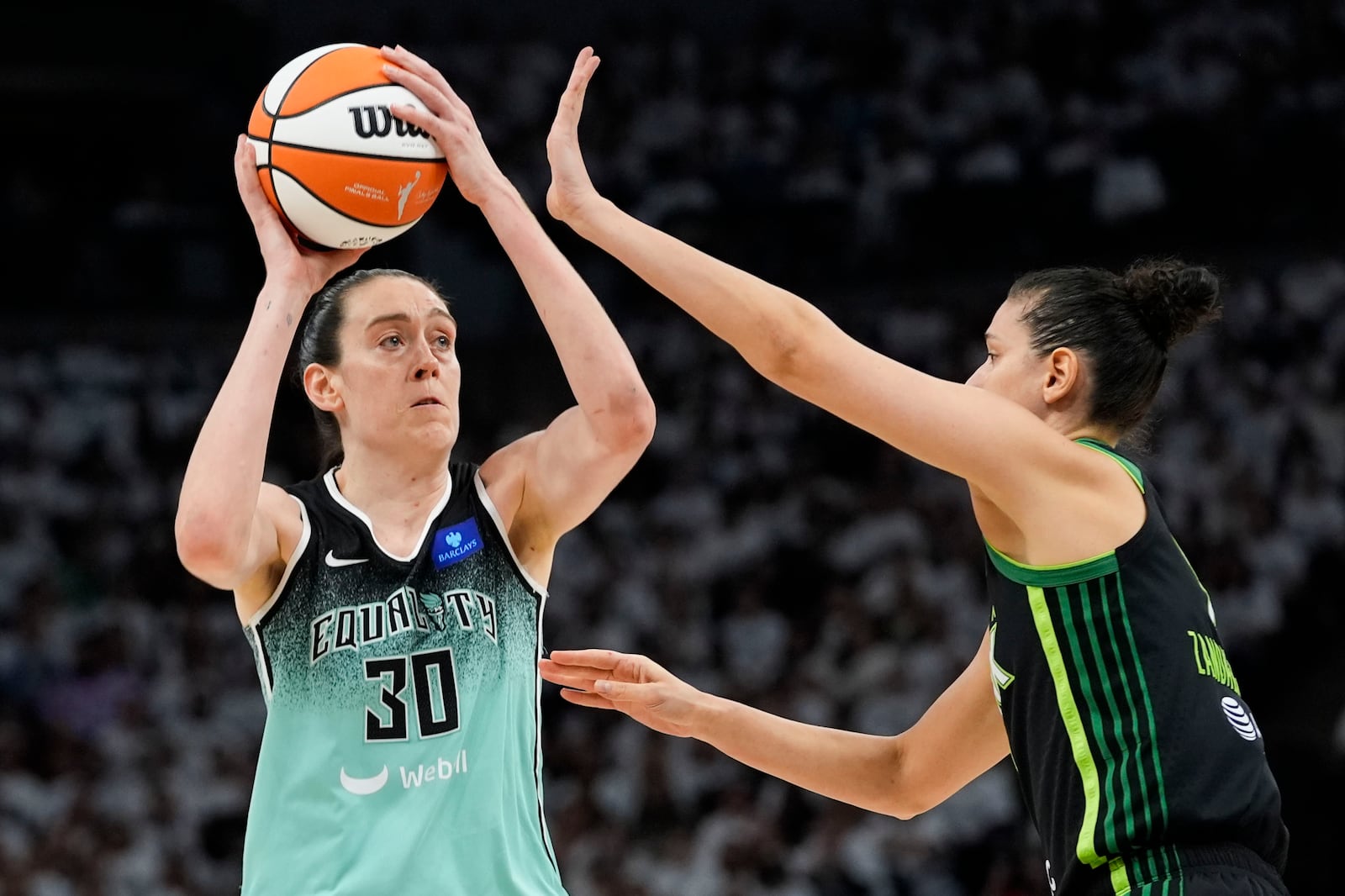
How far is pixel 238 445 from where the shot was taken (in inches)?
131

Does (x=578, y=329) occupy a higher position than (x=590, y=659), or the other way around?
(x=578, y=329)

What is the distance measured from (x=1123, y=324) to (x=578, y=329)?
3.83 feet

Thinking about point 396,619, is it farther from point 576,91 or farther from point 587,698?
point 576,91

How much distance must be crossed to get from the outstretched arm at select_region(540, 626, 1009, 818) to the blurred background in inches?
213

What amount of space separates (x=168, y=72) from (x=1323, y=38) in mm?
10095

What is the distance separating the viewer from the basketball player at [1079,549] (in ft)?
9.82

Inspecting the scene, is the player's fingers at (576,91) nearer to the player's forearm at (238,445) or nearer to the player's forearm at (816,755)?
the player's forearm at (238,445)

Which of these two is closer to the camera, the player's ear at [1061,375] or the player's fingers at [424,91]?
the player's ear at [1061,375]

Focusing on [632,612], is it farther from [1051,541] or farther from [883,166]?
[1051,541]

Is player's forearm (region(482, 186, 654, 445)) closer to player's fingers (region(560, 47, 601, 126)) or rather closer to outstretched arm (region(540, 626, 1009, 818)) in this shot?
player's fingers (region(560, 47, 601, 126))

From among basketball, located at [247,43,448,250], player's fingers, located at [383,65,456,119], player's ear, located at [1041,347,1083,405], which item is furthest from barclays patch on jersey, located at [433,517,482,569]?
player's ear, located at [1041,347,1083,405]

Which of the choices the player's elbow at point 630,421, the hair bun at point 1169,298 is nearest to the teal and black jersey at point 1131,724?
the hair bun at point 1169,298

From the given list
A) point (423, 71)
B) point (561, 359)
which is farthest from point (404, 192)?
point (561, 359)

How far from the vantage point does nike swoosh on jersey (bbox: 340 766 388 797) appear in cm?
336
